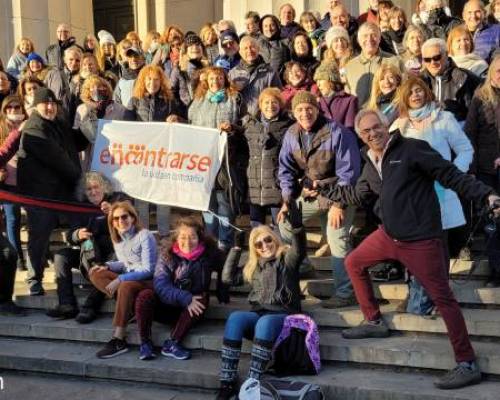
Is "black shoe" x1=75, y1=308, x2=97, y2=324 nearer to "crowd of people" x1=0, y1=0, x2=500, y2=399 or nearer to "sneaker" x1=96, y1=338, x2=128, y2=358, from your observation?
"crowd of people" x1=0, y1=0, x2=500, y2=399

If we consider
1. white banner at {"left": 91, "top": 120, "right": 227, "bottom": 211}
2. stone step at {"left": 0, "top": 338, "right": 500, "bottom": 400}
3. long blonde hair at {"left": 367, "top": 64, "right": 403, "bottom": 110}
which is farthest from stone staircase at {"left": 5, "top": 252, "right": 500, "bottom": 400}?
long blonde hair at {"left": 367, "top": 64, "right": 403, "bottom": 110}

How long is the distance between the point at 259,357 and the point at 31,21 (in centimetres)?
1064

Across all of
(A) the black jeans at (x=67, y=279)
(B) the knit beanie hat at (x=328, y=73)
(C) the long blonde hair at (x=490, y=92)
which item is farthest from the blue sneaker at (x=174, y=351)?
(C) the long blonde hair at (x=490, y=92)

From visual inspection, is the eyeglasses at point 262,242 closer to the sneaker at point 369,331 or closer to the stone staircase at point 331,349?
the stone staircase at point 331,349

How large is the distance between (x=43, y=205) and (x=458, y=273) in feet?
12.6

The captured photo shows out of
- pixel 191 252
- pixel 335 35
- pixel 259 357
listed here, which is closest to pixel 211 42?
pixel 335 35

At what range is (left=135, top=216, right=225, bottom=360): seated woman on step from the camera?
19.8 ft

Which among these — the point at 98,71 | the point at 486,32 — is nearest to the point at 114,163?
the point at 98,71

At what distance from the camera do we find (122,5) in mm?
16500

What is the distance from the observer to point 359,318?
593 cm

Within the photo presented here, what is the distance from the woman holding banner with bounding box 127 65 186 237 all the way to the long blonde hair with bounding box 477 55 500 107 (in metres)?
3.09

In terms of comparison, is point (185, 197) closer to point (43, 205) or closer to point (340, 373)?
point (43, 205)

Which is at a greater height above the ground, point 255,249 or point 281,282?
point 255,249

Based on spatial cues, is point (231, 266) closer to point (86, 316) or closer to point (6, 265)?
point (86, 316)
